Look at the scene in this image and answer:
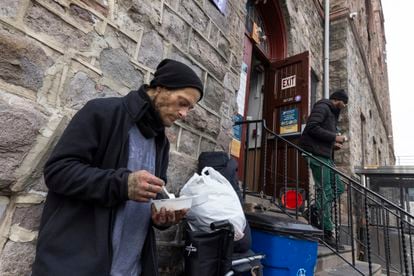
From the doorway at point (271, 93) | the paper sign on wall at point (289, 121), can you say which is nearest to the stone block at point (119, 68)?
the doorway at point (271, 93)

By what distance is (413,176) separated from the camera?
6.93m

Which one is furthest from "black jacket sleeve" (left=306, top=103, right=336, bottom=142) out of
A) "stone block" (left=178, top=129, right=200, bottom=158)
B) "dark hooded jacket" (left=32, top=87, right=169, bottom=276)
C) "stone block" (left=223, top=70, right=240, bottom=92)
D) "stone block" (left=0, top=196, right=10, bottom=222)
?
"stone block" (left=0, top=196, right=10, bottom=222)

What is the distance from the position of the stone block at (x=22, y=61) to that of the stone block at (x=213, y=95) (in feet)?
4.03

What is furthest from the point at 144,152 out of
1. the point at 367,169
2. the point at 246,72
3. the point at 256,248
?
the point at 367,169

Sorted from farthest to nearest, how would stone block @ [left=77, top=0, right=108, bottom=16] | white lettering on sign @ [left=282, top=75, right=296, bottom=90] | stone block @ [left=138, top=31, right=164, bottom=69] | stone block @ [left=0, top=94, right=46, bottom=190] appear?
white lettering on sign @ [left=282, top=75, right=296, bottom=90], stone block @ [left=138, top=31, right=164, bottom=69], stone block @ [left=77, top=0, right=108, bottom=16], stone block @ [left=0, top=94, right=46, bottom=190]

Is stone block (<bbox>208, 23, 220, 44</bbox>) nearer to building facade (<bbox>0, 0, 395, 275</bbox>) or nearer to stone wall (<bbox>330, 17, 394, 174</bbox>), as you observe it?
building facade (<bbox>0, 0, 395, 275</bbox>)

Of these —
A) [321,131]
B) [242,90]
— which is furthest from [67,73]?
[242,90]

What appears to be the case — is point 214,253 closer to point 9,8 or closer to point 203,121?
point 203,121

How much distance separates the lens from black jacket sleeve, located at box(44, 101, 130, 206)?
0.88 metres

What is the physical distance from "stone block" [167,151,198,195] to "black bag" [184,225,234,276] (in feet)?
1.47

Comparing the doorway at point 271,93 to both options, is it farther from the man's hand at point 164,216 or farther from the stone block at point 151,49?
the man's hand at point 164,216

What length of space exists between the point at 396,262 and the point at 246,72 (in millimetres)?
5658

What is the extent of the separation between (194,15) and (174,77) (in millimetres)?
1171

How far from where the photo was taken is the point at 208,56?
7.54 ft
